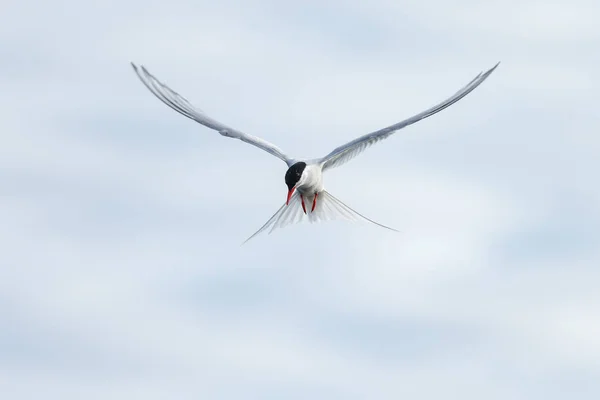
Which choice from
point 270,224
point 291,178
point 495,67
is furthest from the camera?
point 270,224

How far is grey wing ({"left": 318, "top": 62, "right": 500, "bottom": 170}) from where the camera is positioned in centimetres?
1791

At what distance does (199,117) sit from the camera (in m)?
20.6

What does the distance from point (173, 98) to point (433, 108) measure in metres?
4.57

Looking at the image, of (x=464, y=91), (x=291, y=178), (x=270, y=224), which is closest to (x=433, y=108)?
(x=464, y=91)

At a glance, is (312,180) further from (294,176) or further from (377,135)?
(377,135)

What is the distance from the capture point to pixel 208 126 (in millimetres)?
20688

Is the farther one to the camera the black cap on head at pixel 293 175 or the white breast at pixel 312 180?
the white breast at pixel 312 180

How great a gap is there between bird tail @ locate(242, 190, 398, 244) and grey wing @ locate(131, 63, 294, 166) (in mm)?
803

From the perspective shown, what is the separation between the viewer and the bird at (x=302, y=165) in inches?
744

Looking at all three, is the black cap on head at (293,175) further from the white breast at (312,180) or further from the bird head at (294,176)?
the white breast at (312,180)

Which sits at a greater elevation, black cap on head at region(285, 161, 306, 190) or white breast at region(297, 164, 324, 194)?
white breast at region(297, 164, 324, 194)

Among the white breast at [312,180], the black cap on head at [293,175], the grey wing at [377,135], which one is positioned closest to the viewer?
the grey wing at [377,135]

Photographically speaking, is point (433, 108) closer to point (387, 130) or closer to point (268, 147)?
point (387, 130)

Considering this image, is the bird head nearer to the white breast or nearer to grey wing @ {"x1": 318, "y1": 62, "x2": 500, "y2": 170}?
the white breast
